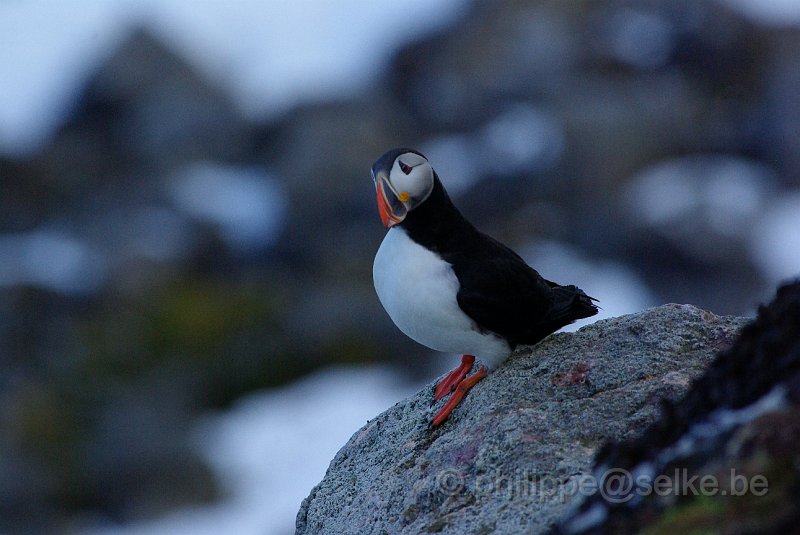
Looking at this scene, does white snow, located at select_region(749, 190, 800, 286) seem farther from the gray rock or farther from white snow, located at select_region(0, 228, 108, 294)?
the gray rock

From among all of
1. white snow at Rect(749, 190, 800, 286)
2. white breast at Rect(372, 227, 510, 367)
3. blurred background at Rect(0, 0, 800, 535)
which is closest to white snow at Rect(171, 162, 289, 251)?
blurred background at Rect(0, 0, 800, 535)

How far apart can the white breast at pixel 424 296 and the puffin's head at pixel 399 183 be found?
16 cm

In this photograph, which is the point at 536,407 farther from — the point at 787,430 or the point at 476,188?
the point at 476,188

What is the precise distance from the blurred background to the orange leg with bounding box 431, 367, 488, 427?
9679mm

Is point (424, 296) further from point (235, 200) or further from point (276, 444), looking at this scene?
point (235, 200)

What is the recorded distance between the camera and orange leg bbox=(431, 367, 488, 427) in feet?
18.3

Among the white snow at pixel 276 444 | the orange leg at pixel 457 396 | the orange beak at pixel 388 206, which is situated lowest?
the orange leg at pixel 457 396

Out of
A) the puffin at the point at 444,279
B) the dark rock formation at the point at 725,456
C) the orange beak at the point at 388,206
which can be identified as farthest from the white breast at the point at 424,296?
the dark rock formation at the point at 725,456

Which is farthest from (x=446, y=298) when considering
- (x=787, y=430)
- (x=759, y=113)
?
(x=759, y=113)

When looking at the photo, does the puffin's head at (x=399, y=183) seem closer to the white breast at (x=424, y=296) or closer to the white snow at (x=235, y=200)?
the white breast at (x=424, y=296)

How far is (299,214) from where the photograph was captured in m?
24.5

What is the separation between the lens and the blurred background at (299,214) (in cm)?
1778

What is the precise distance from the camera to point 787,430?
3314mm

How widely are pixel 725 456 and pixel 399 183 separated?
245 cm
